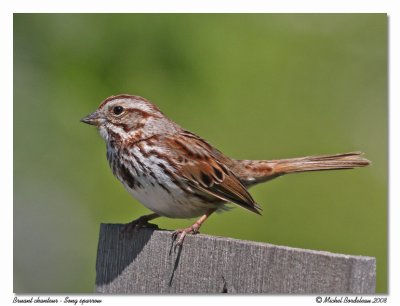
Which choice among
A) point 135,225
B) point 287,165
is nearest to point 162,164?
A: point 135,225

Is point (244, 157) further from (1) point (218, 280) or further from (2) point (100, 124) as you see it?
(1) point (218, 280)

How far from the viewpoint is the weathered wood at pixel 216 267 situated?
249 centimetres

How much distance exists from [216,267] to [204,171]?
113cm

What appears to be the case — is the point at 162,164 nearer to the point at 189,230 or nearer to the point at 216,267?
the point at 189,230

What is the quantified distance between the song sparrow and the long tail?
204 millimetres

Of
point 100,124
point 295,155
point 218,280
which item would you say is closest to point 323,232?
point 295,155

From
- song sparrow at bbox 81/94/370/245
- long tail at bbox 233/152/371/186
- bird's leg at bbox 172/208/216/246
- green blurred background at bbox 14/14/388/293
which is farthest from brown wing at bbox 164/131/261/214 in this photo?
green blurred background at bbox 14/14/388/293

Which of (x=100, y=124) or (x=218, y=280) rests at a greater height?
(x=100, y=124)

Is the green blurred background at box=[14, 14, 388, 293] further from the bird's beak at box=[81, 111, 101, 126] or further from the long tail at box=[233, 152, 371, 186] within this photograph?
the bird's beak at box=[81, 111, 101, 126]

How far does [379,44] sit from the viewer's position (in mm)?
4168

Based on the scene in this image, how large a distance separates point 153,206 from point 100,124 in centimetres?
56

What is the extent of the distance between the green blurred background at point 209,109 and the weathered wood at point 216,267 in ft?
3.52

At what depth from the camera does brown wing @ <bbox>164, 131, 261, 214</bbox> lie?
376cm

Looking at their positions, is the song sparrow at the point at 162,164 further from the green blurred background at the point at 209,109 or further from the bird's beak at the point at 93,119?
the green blurred background at the point at 209,109
